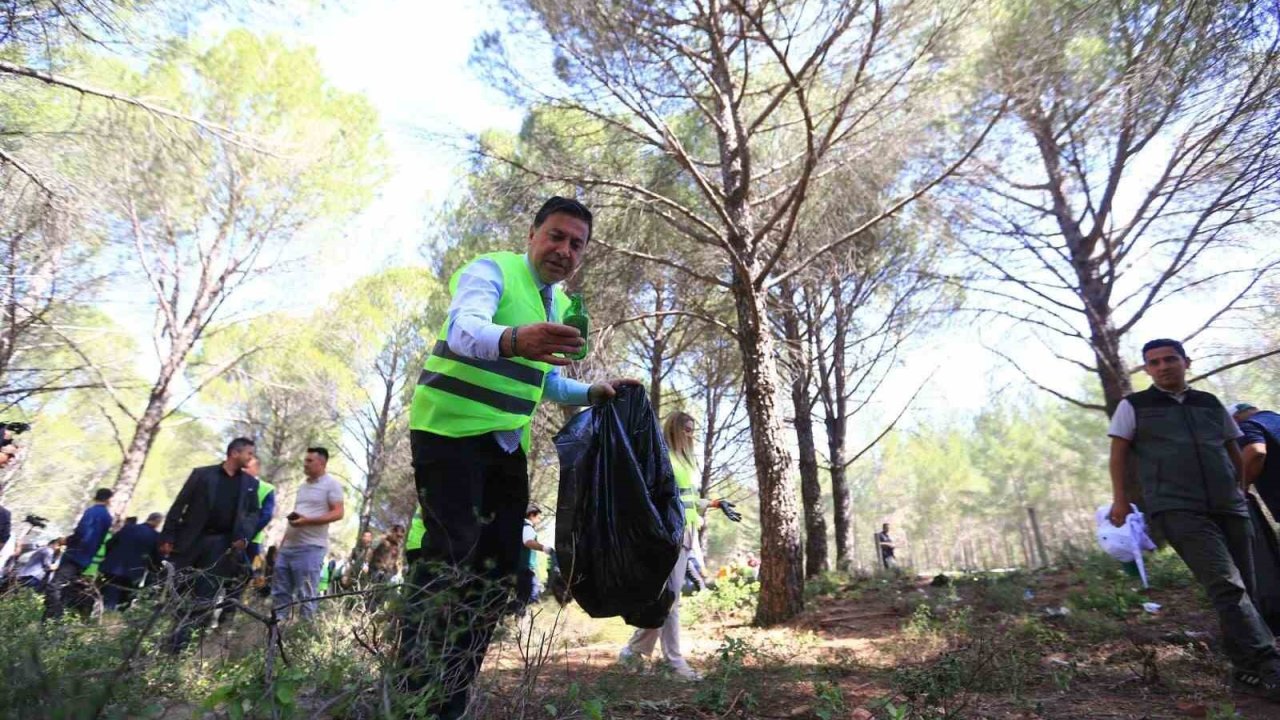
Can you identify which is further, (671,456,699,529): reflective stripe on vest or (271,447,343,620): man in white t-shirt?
(271,447,343,620): man in white t-shirt

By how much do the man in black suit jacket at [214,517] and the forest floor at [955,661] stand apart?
6.70 feet

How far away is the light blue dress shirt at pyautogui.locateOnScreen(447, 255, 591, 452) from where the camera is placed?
5.24 ft

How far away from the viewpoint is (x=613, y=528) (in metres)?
1.80

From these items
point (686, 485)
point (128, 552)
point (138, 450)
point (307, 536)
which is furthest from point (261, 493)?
point (138, 450)

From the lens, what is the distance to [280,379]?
44.0ft

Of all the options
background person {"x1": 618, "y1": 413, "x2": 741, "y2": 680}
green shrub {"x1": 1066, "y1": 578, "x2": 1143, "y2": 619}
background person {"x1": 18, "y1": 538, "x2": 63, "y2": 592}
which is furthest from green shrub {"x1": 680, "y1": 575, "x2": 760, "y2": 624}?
background person {"x1": 18, "y1": 538, "x2": 63, "y2": 592}

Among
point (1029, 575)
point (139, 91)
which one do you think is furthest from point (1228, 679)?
point (139, 91)

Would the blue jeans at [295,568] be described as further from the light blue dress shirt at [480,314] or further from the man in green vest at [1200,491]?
the man in green vest at [1200,491]

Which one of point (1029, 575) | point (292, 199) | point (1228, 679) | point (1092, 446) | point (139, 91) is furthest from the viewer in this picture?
point (1092, 446)

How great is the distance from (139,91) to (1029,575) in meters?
10.7

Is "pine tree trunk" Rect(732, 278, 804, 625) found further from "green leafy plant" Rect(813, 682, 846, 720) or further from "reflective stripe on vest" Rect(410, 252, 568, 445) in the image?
"reflective stripe on vest" Rect(410, 252, 568, 445)

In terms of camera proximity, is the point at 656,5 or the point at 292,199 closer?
the point at 656,5

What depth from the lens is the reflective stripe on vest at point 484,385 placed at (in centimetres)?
179

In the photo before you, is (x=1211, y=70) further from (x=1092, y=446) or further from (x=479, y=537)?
(x=1092, y=446)
